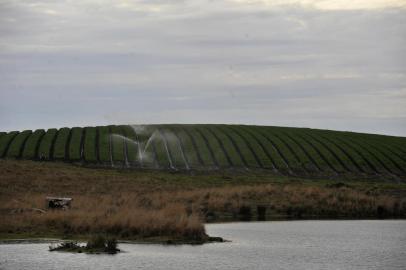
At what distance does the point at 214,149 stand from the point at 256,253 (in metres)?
85.7

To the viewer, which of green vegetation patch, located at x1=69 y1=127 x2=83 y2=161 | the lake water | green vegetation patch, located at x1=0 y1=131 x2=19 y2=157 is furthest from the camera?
green vegetation patch, located at x1=0 y1=131 x2=19 y2=157

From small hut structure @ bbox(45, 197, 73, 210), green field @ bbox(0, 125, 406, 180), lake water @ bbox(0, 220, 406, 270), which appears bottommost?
lake water @ bbox(0, 220, 406, 270)

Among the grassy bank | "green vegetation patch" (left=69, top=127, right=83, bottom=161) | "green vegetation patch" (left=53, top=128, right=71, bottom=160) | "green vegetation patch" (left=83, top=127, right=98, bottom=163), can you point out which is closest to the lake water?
the grassy bank

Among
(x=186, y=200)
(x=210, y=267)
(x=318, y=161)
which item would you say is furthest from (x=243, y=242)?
(x=318, y=161)

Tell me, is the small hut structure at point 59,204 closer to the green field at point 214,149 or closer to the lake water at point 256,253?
the lake water at point 256,253

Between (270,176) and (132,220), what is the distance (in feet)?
204

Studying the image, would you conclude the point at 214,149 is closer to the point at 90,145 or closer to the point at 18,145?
the point at 90,145

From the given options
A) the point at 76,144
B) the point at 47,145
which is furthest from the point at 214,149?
the point at 47,145

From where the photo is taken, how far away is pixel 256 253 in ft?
138

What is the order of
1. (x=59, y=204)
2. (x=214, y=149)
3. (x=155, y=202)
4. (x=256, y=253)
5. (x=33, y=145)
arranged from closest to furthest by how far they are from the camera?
(x=256, y=253)
(x=59, y=204)
(x=155, y=202)
(x=33, y=145)
(x=214, y=149)

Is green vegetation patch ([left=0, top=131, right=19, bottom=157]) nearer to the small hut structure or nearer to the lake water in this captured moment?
the small hut structure

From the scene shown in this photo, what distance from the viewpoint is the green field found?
4572 inches

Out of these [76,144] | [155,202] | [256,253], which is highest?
[76,144]

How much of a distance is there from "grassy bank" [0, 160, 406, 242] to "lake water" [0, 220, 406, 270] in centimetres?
370
